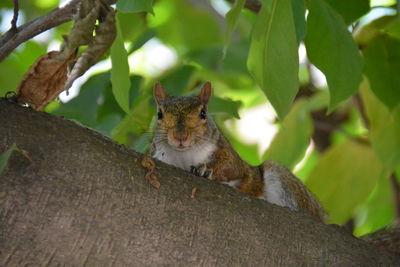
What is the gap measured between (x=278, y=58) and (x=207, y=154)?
753mm

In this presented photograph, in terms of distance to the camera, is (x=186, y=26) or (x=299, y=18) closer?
(x=299, y=18)

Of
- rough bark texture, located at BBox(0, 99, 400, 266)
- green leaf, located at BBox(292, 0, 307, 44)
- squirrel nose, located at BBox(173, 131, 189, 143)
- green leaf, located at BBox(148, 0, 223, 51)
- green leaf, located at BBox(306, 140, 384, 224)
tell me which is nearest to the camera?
rough bark texture, located at BBox(0, 99, 400, 266)

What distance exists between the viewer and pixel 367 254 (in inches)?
70.9

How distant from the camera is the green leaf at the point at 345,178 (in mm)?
2857

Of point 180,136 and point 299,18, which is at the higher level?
point 299,18

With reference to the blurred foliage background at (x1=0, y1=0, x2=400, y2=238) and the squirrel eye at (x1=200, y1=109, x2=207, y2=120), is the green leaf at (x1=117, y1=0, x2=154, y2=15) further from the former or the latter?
the squirrel eye at (x1=200, y1=109, x2=207, y2=120)

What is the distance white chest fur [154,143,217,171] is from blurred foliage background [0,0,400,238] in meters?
0.07

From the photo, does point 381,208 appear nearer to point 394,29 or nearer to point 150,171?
point 394,29

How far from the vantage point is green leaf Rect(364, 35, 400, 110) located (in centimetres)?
216

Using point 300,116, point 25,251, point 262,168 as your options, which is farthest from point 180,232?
point 300,116

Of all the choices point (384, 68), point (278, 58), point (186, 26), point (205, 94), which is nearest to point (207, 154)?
point (205, 94)

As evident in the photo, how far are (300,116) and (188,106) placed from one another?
0.69 meters

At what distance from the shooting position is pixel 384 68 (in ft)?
7.26

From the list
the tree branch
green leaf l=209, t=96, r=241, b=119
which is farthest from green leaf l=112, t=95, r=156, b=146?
the tree branch
